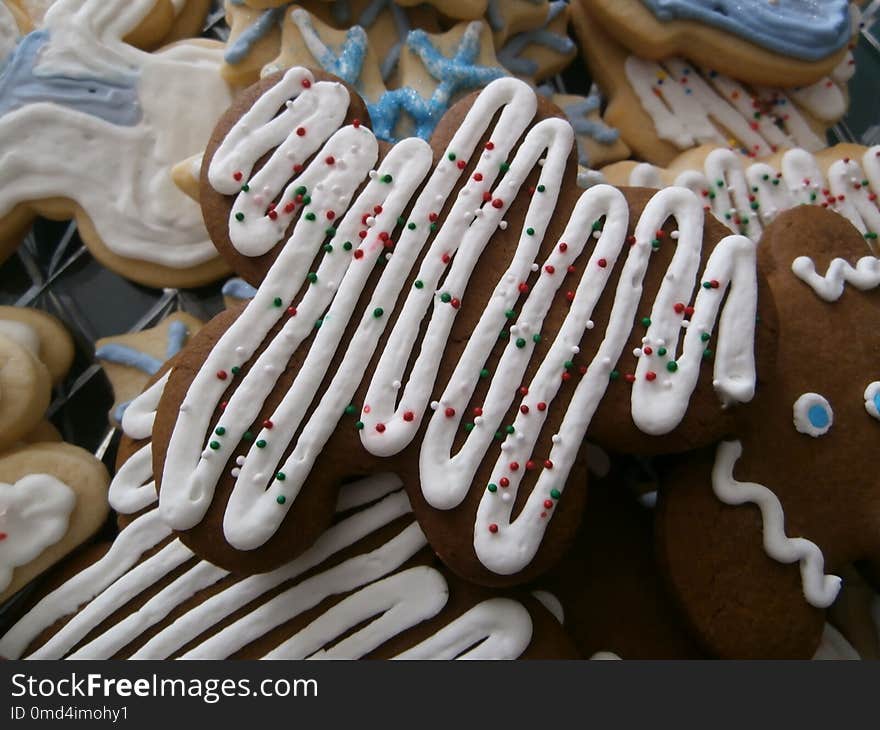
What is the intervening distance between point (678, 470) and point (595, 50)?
936 millimetres

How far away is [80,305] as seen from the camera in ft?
5.13

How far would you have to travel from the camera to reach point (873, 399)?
112 cm

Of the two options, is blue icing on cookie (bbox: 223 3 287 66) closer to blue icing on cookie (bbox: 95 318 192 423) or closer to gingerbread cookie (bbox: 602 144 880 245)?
blue icing on cookie (bbox: 95 318 192 423)

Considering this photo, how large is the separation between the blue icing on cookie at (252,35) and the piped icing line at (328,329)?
0.50 m

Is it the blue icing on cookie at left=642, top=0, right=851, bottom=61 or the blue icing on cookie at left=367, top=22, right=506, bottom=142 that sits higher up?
the blue icing on cookie at left=367, top=22, right=506, bottom=142

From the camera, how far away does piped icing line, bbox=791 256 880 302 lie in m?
1.17

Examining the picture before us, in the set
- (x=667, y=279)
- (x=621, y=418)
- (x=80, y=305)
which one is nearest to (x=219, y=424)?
(x=621, y=418)

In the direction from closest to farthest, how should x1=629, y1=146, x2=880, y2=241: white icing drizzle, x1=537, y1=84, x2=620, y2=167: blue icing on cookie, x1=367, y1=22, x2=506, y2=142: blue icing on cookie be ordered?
x1=367, y1=22, x2=506, y2=142: blue icing on cookie → x1=629, y1=146, x2=880, y2=241: white icing drizzle → x1=537, y1=84, x2=620, y2=167: blue icing on cookie

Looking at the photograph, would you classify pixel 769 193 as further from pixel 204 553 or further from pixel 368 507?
pixel 204 553

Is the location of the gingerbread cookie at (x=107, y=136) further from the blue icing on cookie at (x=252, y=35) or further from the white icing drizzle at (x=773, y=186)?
the white icing drizzle at (x=773, y=186)

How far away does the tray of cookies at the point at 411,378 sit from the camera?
3.25 ft

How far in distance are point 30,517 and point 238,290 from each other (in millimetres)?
→ 501

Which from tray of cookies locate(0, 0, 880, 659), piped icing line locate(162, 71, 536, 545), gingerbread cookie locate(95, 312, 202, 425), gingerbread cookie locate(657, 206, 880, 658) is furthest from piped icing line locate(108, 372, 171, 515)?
gingerbread cookie locate(657, 206, 880, 658)

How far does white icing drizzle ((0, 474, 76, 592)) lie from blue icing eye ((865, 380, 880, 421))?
1229 mm
